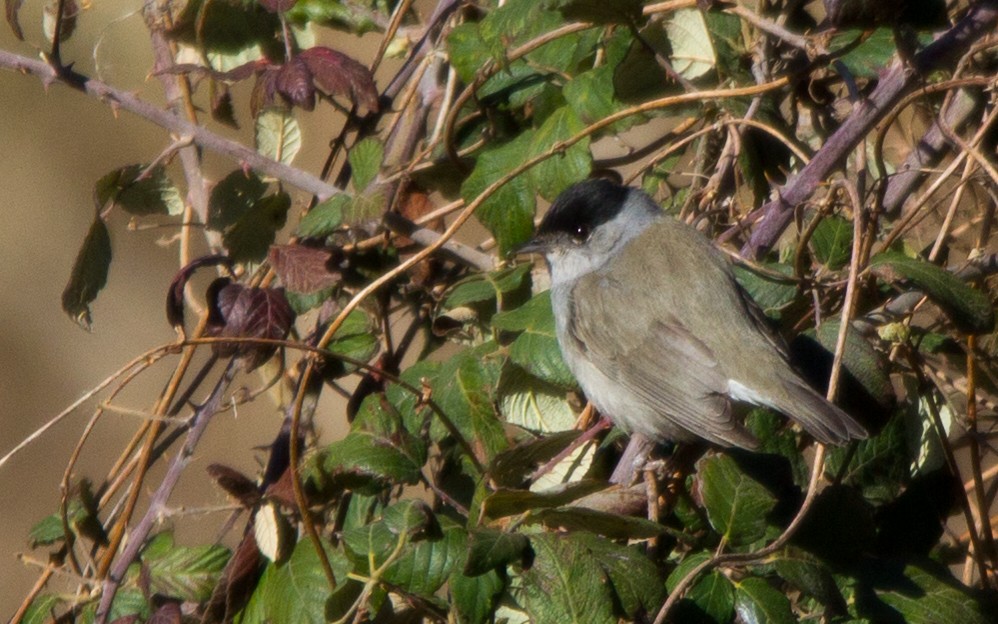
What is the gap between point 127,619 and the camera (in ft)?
7.27

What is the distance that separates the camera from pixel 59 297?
7254mm

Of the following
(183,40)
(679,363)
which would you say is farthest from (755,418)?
(183,40)

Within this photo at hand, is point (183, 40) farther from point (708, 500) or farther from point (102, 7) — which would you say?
point (708, 500)

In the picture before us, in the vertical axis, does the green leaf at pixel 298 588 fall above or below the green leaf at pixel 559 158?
below

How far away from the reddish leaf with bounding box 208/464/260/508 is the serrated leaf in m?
1.31

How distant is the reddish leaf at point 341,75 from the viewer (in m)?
2.52

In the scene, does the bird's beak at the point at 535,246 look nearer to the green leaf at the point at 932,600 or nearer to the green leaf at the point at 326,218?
the green leaf at the point at 326,218

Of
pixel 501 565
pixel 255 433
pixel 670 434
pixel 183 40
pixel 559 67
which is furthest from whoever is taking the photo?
pixel 255 433

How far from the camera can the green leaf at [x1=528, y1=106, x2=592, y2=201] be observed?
2.38 m

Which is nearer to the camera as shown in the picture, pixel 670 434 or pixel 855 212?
pixel 855 212

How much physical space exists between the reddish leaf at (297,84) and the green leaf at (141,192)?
1.33 ft

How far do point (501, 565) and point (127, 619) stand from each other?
2.85ft

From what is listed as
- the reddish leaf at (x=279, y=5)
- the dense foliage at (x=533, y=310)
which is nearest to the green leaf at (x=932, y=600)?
the dense foliage at (x=533, y=310)

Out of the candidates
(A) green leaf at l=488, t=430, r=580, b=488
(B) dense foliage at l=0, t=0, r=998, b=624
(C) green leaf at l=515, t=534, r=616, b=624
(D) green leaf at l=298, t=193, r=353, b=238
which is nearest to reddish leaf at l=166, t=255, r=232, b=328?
(B) dense foliage at l=0, t=0, r=998, b=624
